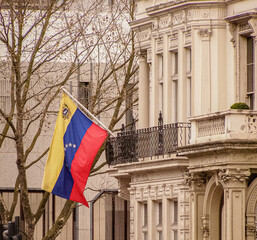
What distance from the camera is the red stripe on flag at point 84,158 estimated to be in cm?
4653

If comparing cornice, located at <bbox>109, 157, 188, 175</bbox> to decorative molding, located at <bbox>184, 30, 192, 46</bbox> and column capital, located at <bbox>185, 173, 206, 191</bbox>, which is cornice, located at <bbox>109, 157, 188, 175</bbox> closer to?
column capital, located at <bbox>185, 173, 206, 191</bbox>

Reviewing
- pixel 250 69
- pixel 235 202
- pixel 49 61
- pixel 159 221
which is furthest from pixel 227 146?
pixel 49 61

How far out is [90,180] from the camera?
2621 inches

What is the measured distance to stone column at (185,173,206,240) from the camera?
1767 inches

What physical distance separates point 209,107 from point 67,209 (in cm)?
1205

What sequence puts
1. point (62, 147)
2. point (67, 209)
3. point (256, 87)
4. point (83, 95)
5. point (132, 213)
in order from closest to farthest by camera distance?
point (256, 87) < point (62, 147) < point (132, 213) < point (67, 209) < point (83, 95)

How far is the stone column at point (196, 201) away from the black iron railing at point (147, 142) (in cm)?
133

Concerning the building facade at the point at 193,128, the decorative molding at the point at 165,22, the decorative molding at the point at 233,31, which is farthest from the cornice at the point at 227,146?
the decorative molding at the point at 165,22

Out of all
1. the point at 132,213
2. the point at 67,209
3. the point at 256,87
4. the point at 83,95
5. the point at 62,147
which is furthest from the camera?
the point at 83,95

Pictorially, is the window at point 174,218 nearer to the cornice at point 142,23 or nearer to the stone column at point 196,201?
the stone column at point 196,201

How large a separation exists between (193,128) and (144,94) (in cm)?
723

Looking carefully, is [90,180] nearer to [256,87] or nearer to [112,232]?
[112,232]

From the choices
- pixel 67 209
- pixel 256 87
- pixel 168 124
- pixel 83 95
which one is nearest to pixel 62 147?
pixel 168 124

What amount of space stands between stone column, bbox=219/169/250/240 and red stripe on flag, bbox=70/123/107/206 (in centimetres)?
544
